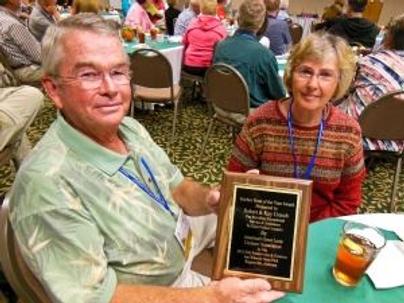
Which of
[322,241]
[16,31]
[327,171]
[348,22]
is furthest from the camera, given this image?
[348,22]

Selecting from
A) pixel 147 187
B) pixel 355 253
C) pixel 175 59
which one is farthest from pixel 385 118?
pixel 175 59

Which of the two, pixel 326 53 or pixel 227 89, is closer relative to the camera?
pixel 326 53

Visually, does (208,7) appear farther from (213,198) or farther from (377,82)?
(213,198)

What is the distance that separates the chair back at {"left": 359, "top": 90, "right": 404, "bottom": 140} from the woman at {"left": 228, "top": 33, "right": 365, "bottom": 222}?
873 mm

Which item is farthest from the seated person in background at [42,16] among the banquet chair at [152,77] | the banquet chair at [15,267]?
the banquet chair at [15,267]

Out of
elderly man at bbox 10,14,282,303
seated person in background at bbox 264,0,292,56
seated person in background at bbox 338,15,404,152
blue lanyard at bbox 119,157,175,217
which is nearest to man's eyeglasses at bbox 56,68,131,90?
elderly man at bbox 10,14,282,303

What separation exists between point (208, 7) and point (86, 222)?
3912mm

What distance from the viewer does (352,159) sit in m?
1.80

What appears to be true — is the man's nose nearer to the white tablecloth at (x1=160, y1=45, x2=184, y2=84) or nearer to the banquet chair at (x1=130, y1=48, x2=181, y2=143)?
the banquet chair at (x1=130, y1=48, x2=181, y2=143)

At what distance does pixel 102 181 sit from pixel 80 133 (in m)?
0.16

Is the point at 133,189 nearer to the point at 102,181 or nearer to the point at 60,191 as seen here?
the point at 102,181

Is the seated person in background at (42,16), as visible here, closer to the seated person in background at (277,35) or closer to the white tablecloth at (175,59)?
the white tablecloth at (175,59)

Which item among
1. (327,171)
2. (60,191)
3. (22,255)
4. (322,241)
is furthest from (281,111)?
(22,255)

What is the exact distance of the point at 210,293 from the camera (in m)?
0.98
